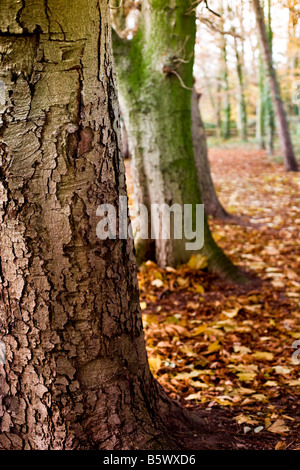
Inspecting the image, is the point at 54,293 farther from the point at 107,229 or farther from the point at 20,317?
the point at 107,229

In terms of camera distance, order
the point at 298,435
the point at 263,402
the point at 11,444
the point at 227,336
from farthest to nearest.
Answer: the point at 227,336, the point at 263,402, the point at 298,435, the point at 11,444

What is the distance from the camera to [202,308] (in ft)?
13.8

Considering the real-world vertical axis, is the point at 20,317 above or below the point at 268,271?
above

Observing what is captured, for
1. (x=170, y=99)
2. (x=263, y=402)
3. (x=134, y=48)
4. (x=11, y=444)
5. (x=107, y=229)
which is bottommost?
(x=263, y=402)

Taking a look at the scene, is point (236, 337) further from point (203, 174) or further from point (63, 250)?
point (203, 174)

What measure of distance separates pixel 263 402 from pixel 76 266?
5.52 ft

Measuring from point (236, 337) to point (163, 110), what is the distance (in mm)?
2530

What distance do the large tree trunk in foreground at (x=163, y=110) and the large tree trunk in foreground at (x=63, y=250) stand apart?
3.04 m

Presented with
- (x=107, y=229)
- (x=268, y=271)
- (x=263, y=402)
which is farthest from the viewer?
(x=268, y=271)

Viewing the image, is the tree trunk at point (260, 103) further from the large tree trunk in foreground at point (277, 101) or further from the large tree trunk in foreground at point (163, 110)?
the large tree trunk in foreground at point (163, 110)

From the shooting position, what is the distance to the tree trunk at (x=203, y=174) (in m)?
7.53

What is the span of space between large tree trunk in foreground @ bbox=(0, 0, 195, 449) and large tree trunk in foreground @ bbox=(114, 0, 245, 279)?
120 inches

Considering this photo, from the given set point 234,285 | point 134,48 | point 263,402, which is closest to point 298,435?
point 263,402

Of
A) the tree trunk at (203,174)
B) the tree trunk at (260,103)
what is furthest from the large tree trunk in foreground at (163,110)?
the tree trunk at (260,103)
